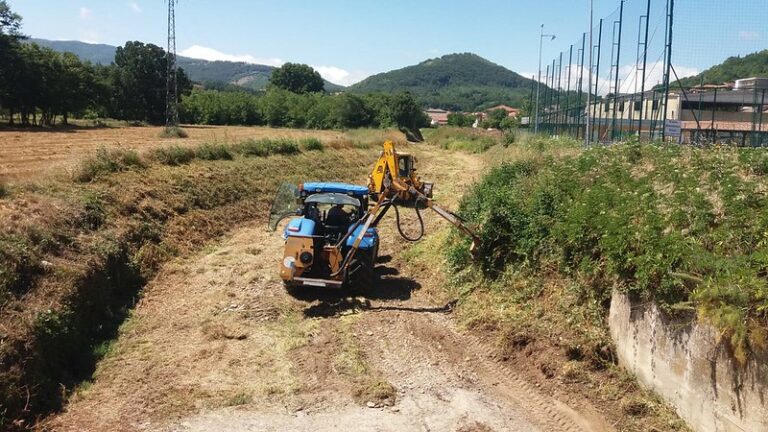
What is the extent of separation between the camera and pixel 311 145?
107ft

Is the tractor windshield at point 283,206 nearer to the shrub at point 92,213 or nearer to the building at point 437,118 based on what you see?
the shrub at point 92,213

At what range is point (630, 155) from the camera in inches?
408

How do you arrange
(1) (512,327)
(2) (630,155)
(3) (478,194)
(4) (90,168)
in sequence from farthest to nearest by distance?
(4) (90,168)
(3) (478,194)
(2) (630,155)
(1) (512,327)

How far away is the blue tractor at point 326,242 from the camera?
10.1m

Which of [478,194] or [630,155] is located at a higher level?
[630,155]

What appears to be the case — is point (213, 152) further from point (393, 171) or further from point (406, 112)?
point (406, 112)

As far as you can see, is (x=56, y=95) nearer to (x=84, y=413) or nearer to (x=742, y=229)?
(x=84, y=413)

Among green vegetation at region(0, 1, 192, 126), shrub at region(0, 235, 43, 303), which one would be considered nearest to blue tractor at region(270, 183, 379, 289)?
shrub at region(0, 235, 43, 303)

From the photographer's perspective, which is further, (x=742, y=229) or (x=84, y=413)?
(x=84, y=413)

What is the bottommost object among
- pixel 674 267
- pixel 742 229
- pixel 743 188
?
pixel 674 267

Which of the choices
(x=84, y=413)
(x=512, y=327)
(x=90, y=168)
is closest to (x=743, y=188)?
(x=512, y=327)

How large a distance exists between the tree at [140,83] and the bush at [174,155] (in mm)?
47570

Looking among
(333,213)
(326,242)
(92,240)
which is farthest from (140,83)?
(326,242)

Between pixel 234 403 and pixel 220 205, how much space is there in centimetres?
1198
